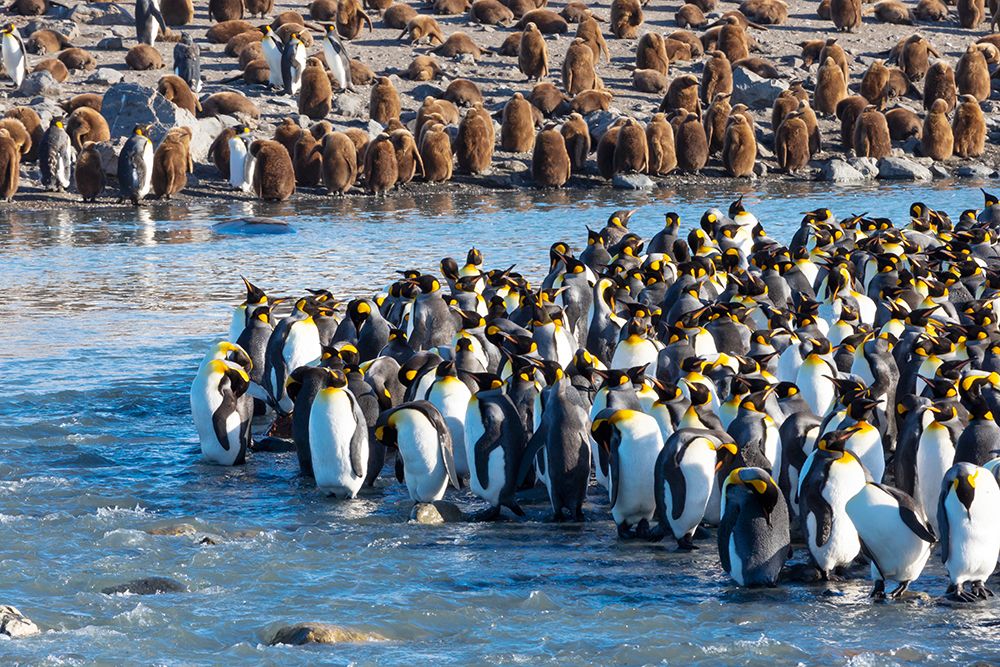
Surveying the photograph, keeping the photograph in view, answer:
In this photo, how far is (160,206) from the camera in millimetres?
24141

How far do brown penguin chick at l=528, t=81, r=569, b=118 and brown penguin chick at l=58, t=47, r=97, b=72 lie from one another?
9404 millimetres

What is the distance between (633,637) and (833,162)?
2149cm

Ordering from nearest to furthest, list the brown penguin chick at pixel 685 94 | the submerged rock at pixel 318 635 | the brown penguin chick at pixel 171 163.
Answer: the submerged rock at pixel 318 635, the brown penguin chick at pixel 171 163, the brown penguin chick at pixel 685 94

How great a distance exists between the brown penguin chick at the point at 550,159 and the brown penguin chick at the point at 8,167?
8729mm

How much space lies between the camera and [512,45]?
3241 centimetres

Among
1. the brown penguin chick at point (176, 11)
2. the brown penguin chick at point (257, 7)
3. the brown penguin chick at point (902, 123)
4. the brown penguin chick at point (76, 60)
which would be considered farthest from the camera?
the brown penguin chick at point (257, 7)

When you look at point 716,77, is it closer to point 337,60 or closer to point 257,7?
point 337,60

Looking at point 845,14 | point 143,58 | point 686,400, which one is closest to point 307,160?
point 143,58

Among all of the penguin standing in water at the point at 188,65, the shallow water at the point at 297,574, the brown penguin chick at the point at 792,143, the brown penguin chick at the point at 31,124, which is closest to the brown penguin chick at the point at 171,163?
the brown penguin chick at the point at 31,124

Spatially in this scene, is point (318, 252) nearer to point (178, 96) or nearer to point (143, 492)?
point (178, 96)

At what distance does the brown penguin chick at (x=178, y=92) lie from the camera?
27266 mm

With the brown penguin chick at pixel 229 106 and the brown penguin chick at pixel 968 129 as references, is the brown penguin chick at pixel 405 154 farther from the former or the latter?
the brown penguin chick at pixel 968 129

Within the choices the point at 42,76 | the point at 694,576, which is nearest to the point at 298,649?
the point at 694,576

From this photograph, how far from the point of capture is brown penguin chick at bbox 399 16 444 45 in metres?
33.6
